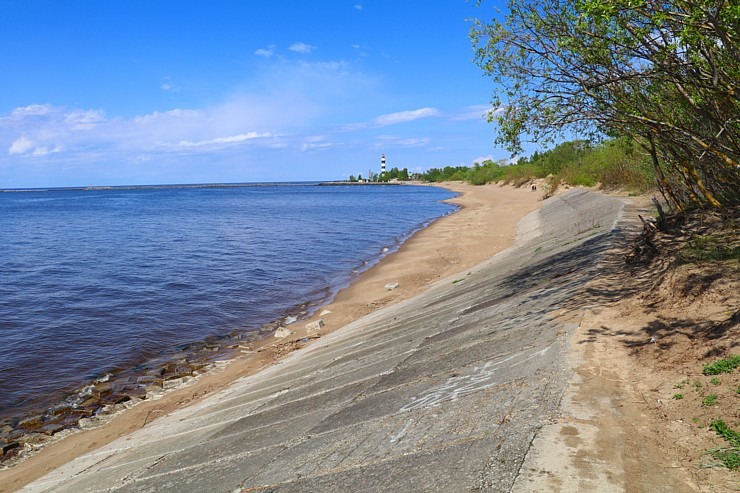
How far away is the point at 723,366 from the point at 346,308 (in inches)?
611

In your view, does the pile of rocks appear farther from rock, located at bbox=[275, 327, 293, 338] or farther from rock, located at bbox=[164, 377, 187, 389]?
rock, located at bbox=[275, 327, 293, 338]

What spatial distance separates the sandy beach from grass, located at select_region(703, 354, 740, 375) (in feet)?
35.7

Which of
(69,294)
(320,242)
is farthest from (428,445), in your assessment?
(320,242)

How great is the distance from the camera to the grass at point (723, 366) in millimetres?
6316

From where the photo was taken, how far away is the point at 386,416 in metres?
6.98

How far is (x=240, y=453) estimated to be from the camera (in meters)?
7.33

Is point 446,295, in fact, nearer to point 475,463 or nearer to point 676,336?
point 676,336

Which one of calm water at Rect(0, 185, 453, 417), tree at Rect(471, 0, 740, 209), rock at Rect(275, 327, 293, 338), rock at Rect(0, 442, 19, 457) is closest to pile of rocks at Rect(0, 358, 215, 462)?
rock at Rect(0, 442, 19, 457)

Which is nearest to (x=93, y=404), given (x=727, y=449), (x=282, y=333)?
(x=282, y=333)

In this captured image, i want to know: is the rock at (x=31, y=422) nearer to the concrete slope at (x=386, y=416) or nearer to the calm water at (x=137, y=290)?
the calm water at (x=137, y=290)

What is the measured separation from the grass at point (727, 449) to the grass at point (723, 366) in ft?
3.67

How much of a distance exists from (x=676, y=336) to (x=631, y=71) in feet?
17.7

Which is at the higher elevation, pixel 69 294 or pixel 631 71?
pixel 631 71

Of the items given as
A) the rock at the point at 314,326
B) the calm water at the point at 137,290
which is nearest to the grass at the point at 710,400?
the rock at the point at 314,326
